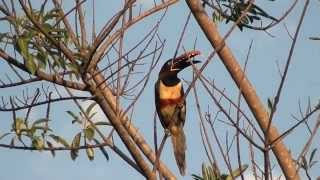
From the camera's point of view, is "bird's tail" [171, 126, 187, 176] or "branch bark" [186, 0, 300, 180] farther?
"bird's tail" [171, 126, 187, 176]

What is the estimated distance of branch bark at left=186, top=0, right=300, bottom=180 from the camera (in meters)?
3.48

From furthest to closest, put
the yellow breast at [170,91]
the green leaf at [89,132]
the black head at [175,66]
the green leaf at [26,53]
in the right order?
the yellow breast at [170,91], the black head at [175,66], the green leaf at [89,132], the green leaf at [26,53]

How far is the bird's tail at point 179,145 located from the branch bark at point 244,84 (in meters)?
1.42

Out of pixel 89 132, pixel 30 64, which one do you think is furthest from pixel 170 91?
pixel 30 64

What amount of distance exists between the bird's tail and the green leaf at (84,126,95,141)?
6.47ft

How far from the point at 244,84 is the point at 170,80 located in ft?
6.51

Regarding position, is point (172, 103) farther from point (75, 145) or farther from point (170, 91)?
point (75, 145)

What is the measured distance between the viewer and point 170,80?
5742 millimetres

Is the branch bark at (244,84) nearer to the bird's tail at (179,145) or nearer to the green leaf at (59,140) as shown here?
the green leaf at (59,140)

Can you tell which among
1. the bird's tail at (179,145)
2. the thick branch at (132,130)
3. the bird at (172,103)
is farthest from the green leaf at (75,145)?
the bird at (172,103)

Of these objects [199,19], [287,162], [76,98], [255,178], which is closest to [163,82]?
[199,19]

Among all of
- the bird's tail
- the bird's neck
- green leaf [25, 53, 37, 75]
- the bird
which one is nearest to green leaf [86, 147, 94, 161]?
green leaf [25, 53, 37, 75]

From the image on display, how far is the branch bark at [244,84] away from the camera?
3.48m

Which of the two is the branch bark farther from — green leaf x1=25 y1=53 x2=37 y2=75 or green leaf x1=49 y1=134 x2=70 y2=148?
green leaf x1=25 y1=53 x2=37 y2=75
